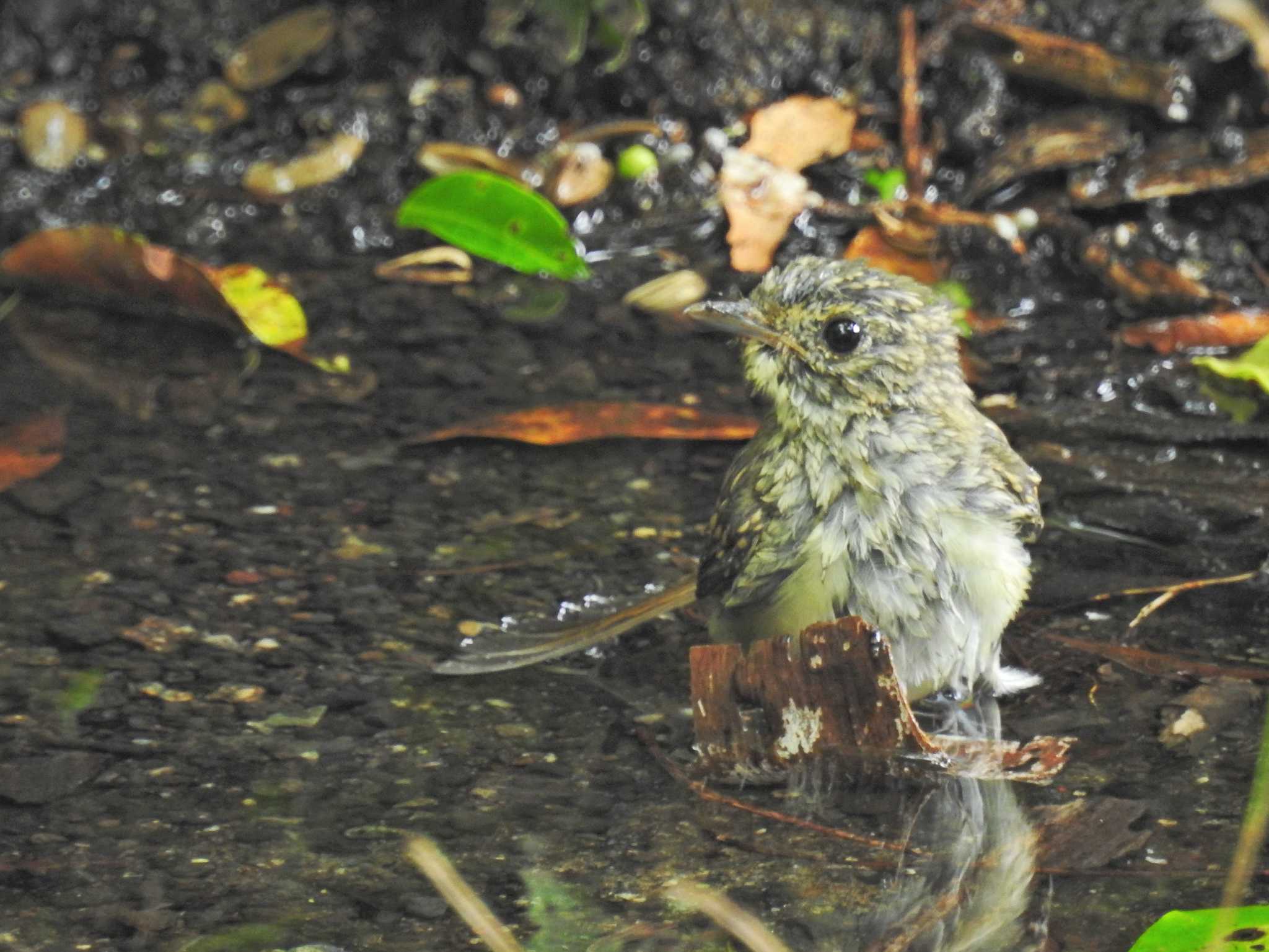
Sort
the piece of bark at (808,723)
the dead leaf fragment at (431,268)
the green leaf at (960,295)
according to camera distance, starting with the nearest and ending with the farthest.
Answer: the piece of bark at (808,723)
the green leaf at (960,295)
the dead leaf fragment at (431,268)

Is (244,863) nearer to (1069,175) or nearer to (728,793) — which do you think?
(728,793)

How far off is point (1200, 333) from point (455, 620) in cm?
Result: 269

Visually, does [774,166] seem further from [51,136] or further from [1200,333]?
[51,136]

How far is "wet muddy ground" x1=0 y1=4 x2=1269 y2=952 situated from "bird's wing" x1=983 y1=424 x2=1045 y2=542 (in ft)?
1.10

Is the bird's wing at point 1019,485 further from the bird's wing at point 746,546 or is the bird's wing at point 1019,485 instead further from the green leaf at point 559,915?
the green leaf at point 559,915

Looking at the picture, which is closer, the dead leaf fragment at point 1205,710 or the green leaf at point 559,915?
the green leaf at point 559,915

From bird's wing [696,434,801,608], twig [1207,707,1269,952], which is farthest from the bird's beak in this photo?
twig [1207,707,1269,952]

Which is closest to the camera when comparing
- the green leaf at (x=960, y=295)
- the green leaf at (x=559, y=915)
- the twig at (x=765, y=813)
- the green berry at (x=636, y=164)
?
the green leaf at (x=559, y=915)

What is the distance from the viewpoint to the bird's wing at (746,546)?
362cm

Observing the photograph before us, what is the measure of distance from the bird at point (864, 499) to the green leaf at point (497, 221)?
1.75 meters

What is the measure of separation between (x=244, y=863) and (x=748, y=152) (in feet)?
12.7

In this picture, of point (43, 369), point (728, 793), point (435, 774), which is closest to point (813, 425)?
point (728, 793)

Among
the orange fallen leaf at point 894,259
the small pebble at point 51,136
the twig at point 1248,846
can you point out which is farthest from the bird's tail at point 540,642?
the small pebble at point 51,136

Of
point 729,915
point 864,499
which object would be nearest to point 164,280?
point 864,499
